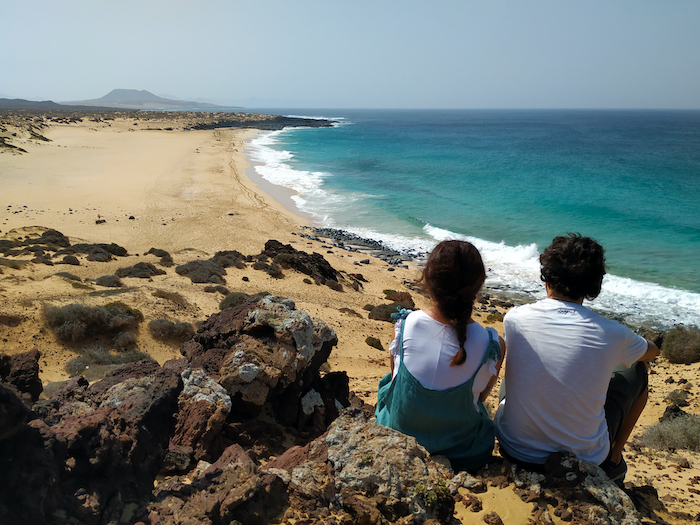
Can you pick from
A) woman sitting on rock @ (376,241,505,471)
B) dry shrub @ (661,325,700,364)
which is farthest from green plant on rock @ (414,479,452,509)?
dry shrub @ (661,325,700,364)

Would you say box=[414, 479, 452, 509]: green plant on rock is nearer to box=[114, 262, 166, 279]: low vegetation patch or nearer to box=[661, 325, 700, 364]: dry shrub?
box=[661, 325, 700, 364]: dry shrub

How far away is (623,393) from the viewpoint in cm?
334

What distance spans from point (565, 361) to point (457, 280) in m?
0.87

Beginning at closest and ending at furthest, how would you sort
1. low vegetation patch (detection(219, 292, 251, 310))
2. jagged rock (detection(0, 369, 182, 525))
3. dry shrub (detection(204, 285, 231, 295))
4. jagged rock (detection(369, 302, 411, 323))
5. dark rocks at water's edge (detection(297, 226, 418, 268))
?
1. jagged rock (detection(0, 369, 182, 525))
2. low vegetation patch (detection(219, 292, 251, 310))
3. dry shrub (detection(204, 285, 231, 295))
4. jagged rock (detection(369, 302, 411, 323))
5. dark rocks at water's edge (detection(297, 226, 418, 268))

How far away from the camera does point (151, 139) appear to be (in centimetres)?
6200

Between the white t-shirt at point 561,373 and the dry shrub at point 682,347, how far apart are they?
941 centimetres

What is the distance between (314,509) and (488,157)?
59.6 meters

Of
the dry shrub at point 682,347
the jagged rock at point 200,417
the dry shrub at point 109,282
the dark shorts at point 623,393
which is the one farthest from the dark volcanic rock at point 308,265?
the dark shorts at point 623,393

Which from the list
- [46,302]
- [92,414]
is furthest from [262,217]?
[92,414]

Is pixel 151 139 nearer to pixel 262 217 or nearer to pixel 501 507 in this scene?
pixel 262 217

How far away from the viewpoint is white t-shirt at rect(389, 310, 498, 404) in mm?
2809

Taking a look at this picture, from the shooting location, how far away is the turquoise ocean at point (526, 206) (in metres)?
17.8

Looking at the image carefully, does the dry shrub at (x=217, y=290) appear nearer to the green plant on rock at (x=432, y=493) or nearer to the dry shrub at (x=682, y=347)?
the green plant on rock at (x=432, y=493)

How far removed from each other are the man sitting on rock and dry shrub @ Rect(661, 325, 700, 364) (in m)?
9.24
